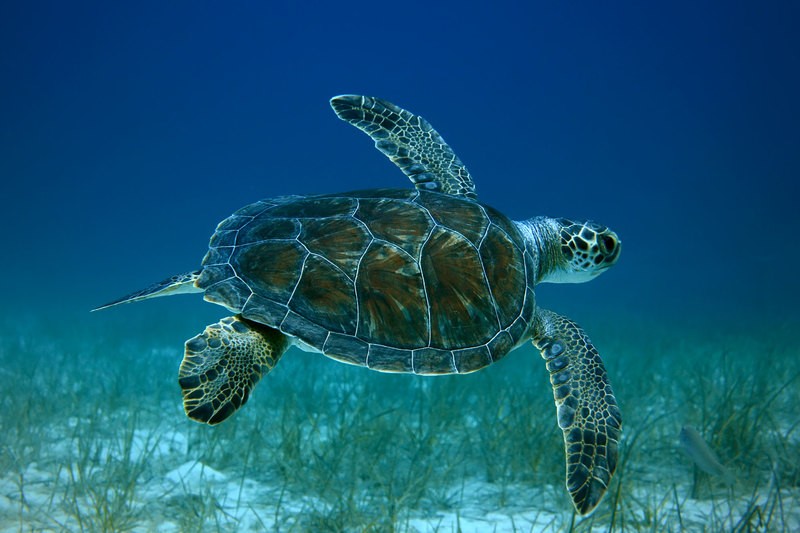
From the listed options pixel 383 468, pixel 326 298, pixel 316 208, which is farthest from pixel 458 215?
pixel 383 468

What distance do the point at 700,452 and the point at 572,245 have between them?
2065mm

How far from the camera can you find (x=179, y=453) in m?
4.68

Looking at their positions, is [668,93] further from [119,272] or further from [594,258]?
[119,272]

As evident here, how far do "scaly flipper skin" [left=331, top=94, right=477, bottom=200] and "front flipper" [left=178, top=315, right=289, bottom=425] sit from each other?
2.56 m

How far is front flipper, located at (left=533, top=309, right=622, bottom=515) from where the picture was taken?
9.27ft

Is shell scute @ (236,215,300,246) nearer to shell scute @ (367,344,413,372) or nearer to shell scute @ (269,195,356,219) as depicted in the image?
shell scute @ (269,195,356,219)

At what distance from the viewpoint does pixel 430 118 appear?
180 feet

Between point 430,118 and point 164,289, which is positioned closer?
point 164,289

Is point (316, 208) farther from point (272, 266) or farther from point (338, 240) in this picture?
point (272, 266)

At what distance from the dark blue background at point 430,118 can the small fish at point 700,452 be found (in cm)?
2795

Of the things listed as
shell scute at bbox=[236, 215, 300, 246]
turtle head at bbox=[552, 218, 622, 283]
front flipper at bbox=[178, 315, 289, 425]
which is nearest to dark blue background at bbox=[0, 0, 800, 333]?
turtle head at bbox=[552, 218, 622, 283]

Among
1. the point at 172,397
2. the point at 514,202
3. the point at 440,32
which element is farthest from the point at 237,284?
the point at 440,32

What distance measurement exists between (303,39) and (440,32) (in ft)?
60.3

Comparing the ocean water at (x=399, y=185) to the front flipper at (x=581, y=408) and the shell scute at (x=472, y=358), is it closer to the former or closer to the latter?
the front flipper at (x=581, y=408)
